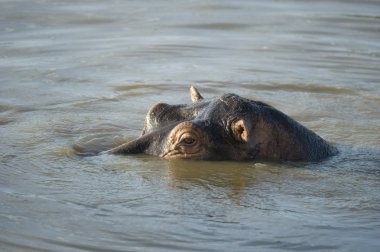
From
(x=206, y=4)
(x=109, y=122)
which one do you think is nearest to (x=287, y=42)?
(x=206, y=4)

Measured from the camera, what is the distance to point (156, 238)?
6148 mm

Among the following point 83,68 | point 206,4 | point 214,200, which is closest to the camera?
point 214,200

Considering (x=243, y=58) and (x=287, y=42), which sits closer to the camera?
(x=243, y=58)

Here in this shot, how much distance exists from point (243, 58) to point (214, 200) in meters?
6.56

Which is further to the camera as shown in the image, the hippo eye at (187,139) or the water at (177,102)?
the hippo eye at (187,139)

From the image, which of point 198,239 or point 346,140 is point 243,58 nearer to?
point 346,140

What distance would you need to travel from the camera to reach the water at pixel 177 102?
6.36m

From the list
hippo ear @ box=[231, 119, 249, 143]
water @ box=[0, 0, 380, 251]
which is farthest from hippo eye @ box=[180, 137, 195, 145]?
hippo ear @ box=[231, 119, 249, 143]

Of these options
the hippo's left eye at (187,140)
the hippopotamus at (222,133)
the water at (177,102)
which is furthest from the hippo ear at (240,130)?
the hippo's left eye at (187,140)

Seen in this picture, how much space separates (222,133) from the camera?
7809 mm

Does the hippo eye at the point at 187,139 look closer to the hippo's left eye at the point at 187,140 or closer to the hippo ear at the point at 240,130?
the hippo's left eye at the point at 187,140

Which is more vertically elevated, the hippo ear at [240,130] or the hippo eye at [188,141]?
the hippo ear at [240,130]

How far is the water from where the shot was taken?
6359mm

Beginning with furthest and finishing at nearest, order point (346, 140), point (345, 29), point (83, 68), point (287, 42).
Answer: point (345, 29), point (287, 42), point (83, 68), point (346, 140)
